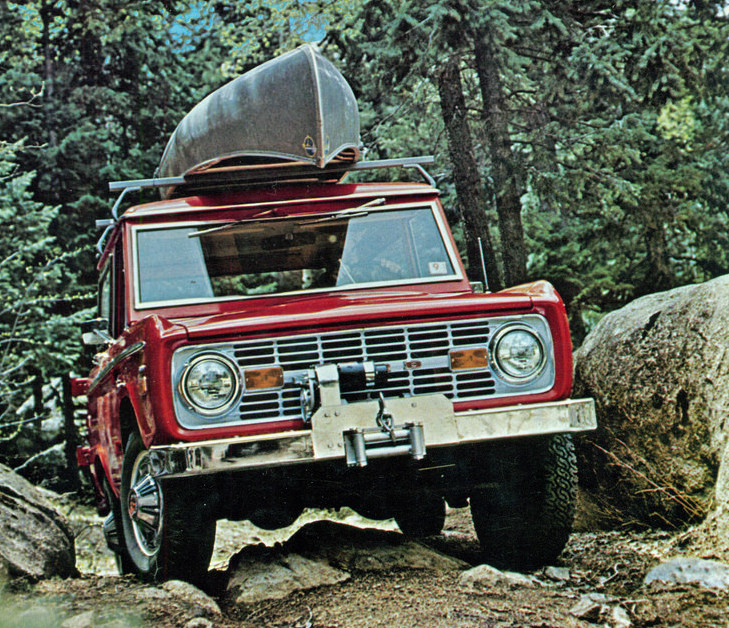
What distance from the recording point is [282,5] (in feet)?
47.9

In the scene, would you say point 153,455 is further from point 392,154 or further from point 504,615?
point 392,154

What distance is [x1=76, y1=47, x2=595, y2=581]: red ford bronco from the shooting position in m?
4.14

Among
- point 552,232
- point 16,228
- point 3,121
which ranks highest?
point 3,121

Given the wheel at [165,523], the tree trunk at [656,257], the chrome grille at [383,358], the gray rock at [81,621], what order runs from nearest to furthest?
the gray rock at [81,621] → the chrome grille at [383,358] → the wheel at [165,523] → the tree trunk at [656,257]

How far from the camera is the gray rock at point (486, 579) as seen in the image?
4391 millimetres

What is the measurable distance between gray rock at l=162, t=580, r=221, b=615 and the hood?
1.21m

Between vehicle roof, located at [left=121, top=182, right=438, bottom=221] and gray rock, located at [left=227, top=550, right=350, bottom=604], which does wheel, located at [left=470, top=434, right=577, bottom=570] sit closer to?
gray rock, located at [left=227, top=550, right=350, bottom=604]

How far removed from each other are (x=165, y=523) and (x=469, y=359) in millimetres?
1679

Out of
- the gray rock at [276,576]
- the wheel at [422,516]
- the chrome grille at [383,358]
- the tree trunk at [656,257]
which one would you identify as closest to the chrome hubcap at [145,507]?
the gray rock at [276,576]

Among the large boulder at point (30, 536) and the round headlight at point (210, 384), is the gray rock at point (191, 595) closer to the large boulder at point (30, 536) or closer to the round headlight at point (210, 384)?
the round headlight at point (210, 384)

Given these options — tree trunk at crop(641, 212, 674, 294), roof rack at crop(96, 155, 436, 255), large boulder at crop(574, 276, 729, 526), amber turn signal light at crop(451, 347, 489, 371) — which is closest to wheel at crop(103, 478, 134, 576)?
roof rack at crop(96, 155, 436, 255)

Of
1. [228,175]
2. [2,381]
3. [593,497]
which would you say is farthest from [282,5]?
[593,497]

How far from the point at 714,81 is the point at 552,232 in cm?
423

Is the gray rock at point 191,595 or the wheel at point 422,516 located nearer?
the gray rock at point 191,595
